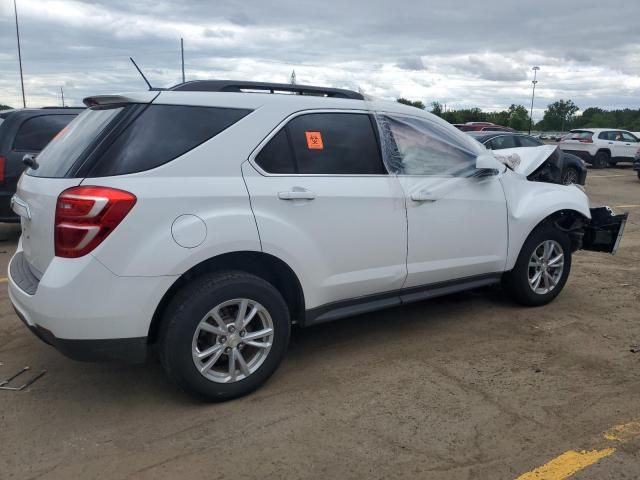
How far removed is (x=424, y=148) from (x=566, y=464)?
7.51 ft

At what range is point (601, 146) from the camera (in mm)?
21578

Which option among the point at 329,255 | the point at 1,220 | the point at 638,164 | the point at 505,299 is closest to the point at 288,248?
the point at 329,255

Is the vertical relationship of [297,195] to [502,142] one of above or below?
above

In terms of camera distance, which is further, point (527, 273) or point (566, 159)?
point (566, 159)

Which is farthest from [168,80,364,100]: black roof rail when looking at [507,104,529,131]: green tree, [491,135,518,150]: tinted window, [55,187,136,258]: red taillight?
[507,104,529,131]: green tree

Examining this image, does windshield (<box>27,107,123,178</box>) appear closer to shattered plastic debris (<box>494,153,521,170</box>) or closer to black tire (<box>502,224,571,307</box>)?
shattered plastic debris (<box>494,153,521,170</box>)

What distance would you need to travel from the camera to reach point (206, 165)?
3186 millimetres

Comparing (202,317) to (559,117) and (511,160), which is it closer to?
(511,160)

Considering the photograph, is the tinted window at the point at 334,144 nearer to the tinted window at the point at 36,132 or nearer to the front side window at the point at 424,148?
the front side window at the point at 424,148

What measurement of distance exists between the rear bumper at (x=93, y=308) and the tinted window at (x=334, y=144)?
45.3 inches

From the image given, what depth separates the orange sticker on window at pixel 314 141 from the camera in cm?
360

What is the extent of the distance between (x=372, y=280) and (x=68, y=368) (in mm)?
2096

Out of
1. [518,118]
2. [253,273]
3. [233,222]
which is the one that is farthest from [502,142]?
[518,118]

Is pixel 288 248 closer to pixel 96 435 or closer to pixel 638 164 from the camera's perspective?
pixel 96 435
